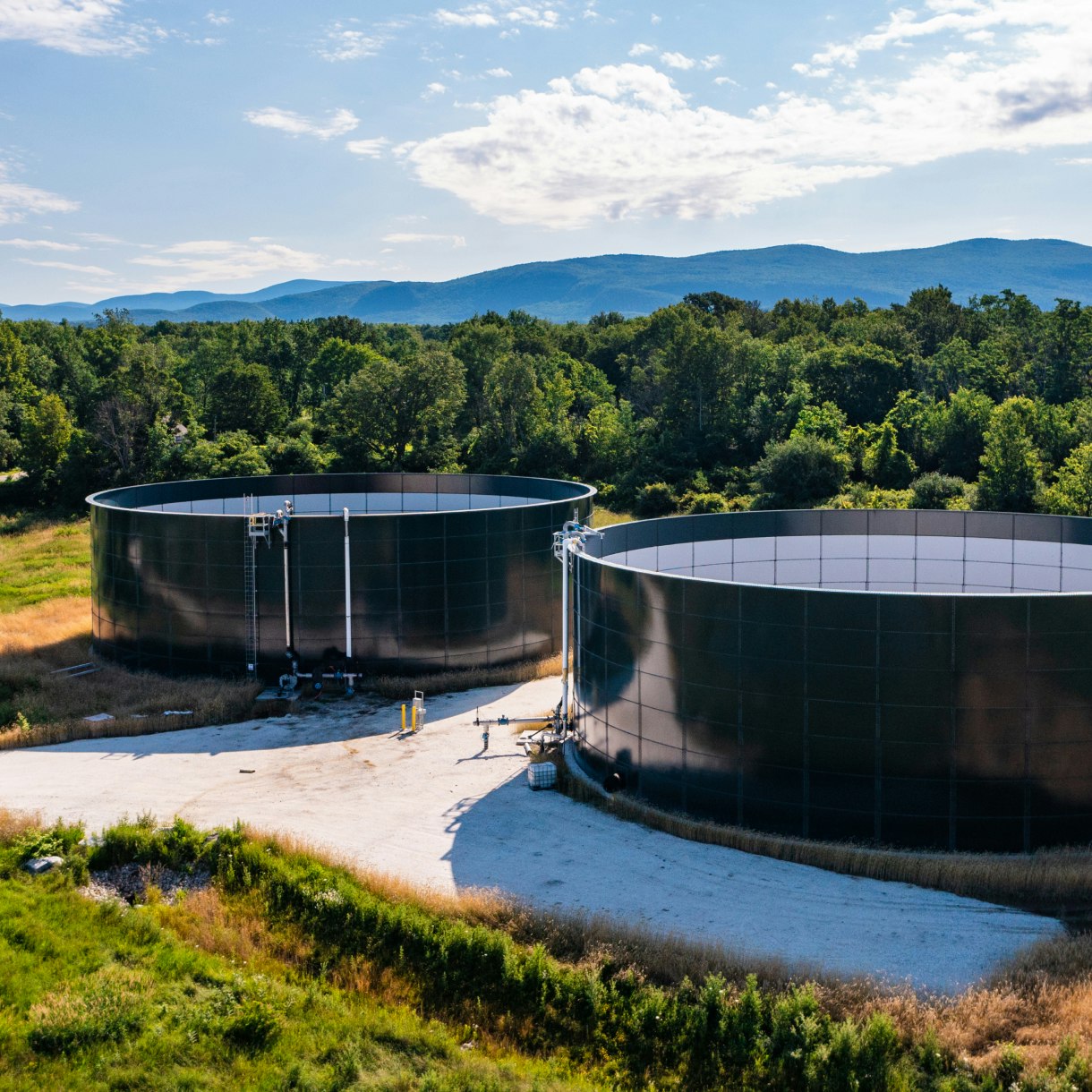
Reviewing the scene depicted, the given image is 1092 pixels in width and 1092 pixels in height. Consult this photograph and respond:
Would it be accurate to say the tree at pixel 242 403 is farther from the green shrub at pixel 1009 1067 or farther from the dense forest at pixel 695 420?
the green shrub at pixel 1009 1067

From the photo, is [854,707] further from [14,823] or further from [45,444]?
[45,444]

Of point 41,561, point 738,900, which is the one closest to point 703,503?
point 41,561

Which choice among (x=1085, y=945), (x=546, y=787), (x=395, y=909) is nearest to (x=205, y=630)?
(x=546, y=787)

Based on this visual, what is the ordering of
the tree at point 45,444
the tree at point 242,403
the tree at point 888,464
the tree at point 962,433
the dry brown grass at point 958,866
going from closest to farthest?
the dry brown grass at point 958,866
the tree at point 962,433
the tree at point 888,464
the tree at point 45,444
the tree at point 242,403

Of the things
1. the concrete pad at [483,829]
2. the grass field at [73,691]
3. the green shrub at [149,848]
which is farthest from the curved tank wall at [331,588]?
the green shrub at [149,848]

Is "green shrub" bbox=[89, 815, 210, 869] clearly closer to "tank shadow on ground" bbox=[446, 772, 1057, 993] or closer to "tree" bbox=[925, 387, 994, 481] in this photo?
"tank shadow on ground" bbox=[446, 772, 1057, 993]

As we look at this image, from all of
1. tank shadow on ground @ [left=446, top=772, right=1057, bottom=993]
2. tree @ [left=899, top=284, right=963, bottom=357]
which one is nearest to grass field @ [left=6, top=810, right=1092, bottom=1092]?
tank shadow on ground @ [left=446, top=772, right=1057, bottom=993]
